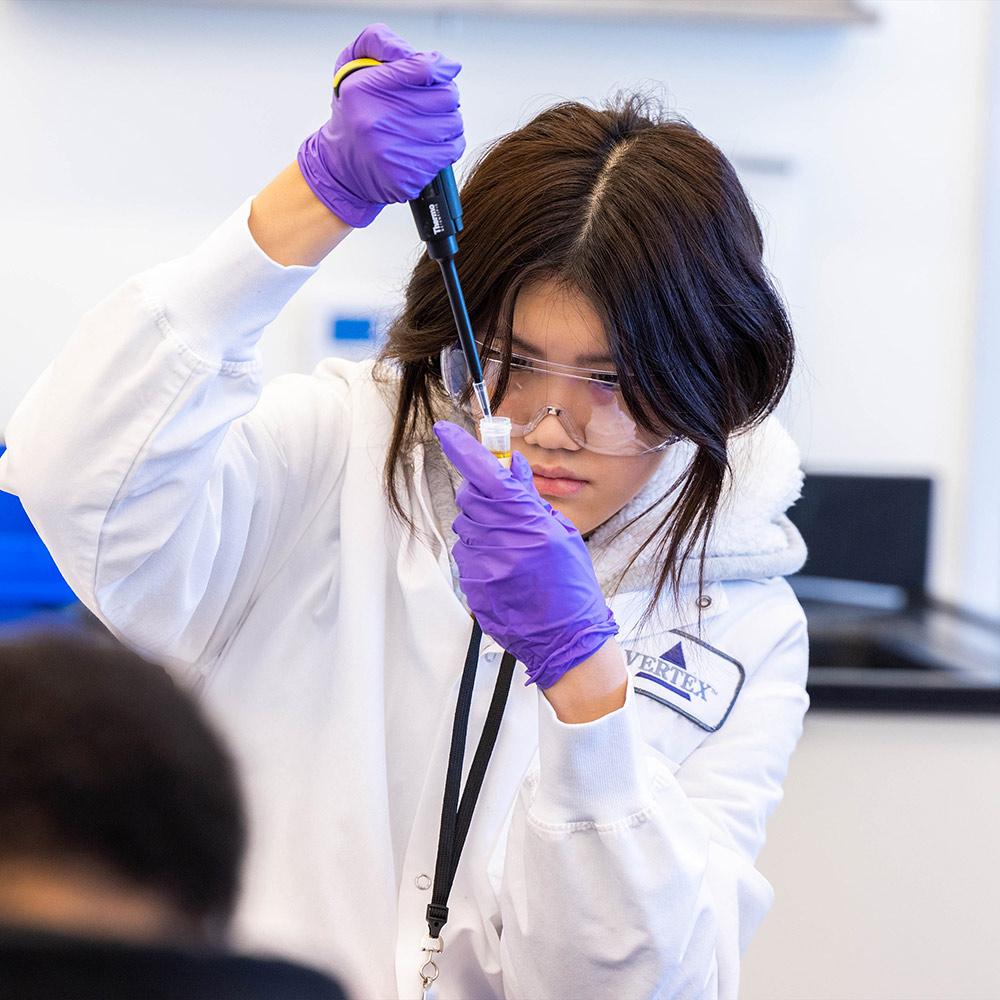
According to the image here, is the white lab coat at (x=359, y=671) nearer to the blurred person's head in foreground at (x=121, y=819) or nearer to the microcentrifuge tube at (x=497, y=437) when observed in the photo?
the microcentrifuge tube at (x=497, y=437)

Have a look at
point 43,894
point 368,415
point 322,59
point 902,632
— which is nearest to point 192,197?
point 322,59

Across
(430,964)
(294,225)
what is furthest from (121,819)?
(430,964)

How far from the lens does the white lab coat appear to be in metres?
1.05

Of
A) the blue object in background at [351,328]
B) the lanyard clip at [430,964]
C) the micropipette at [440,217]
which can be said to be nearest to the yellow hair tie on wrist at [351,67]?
the micropipette at [440,217]

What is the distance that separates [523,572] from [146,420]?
1.24ft

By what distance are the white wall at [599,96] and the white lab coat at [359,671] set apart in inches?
57.4

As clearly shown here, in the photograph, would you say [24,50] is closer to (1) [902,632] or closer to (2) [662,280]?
(2) [662,280]

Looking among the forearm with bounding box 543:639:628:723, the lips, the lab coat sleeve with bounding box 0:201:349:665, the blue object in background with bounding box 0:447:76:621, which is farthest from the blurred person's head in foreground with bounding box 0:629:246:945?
the blue object in background with bounding box 0:447:76:621

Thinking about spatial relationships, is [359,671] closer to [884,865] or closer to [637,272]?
[637,272]

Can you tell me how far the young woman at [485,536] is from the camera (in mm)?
1074

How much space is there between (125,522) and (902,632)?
7.39ft

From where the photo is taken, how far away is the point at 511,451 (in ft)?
4.29

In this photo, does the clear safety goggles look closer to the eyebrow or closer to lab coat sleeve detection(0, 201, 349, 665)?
the eyebrow

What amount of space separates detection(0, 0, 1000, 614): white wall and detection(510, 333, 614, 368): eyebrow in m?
1.57
